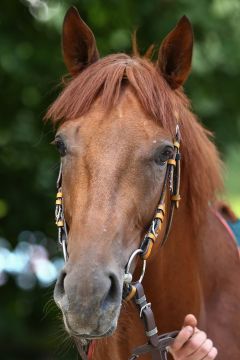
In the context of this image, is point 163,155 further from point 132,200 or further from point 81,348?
point 81,348

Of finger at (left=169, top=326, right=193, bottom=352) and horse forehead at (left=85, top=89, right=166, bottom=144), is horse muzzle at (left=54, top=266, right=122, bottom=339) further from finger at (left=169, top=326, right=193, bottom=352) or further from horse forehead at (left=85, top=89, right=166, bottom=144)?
horse forehead at (left=85, top=89, right=166, bottom=144)

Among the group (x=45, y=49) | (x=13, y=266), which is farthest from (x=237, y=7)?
(x=13, y=266)

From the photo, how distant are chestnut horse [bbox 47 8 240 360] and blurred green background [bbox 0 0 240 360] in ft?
9.07

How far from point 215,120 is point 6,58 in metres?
2.15

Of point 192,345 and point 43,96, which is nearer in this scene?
point 192,345

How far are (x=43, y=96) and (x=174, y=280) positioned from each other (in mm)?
3463

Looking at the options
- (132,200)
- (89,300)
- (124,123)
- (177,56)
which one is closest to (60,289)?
(89,300)

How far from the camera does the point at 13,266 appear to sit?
803 centimetres

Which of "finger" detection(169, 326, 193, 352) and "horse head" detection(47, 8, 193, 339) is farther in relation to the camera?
"finger" detection(169, 326, 193, 352)

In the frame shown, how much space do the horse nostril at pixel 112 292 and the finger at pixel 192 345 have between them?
607mm

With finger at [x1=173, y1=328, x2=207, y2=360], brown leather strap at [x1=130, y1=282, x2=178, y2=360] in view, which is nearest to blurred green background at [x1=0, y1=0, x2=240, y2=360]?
brown leather strap at [x1=130, y1=282, x2=178, y2=360]

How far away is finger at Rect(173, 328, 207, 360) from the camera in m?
3.34

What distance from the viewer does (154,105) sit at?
3424mm

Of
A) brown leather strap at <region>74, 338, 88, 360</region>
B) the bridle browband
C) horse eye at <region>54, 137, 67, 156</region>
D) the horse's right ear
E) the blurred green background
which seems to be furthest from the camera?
the blurred green background
